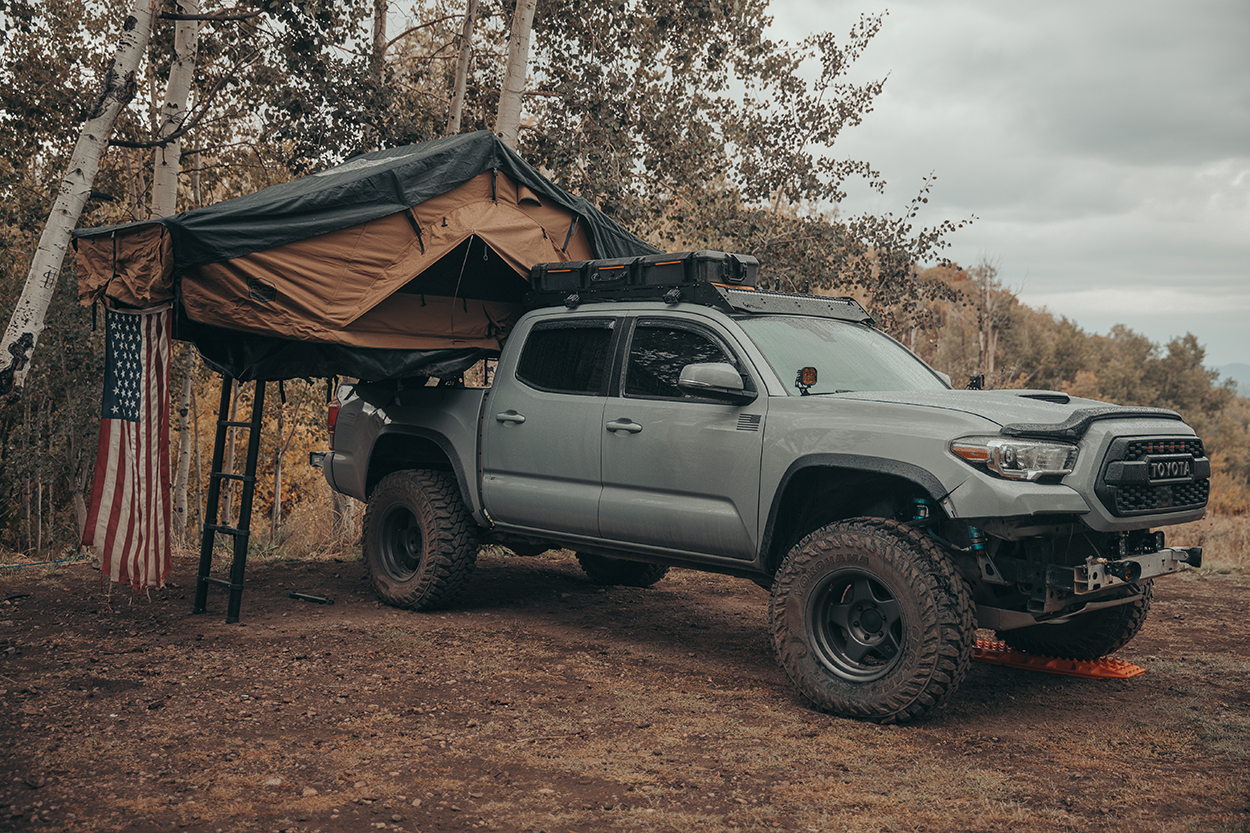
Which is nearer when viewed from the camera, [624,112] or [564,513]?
[564,513]

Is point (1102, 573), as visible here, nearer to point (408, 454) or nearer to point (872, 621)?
point (872, 621)

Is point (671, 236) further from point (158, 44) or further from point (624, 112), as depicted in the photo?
point (158, 44)

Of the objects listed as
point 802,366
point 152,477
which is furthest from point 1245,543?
point 152,477

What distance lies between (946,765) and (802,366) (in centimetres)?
224

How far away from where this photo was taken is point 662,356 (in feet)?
18.9

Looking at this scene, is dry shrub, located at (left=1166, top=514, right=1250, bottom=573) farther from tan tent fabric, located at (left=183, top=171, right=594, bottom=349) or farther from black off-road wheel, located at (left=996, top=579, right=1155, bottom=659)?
tan tent fabric, located at (left=183, top=171, right=594, bottom=349)

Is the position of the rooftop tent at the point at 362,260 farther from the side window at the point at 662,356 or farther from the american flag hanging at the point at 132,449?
the side window at the point at 662,356

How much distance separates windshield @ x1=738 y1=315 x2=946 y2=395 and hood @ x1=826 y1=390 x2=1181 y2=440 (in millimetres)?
258

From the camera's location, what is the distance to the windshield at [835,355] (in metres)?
5.40

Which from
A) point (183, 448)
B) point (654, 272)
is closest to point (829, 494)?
point (654, 272)

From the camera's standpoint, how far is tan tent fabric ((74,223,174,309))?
19.1 feet

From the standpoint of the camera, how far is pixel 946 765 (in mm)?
4031

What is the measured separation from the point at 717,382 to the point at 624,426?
851 millimetres

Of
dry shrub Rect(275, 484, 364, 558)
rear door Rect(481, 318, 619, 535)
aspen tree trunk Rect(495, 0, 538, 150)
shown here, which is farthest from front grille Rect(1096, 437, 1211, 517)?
aspen tree trunk Rect(495, 0, 538, 150)
